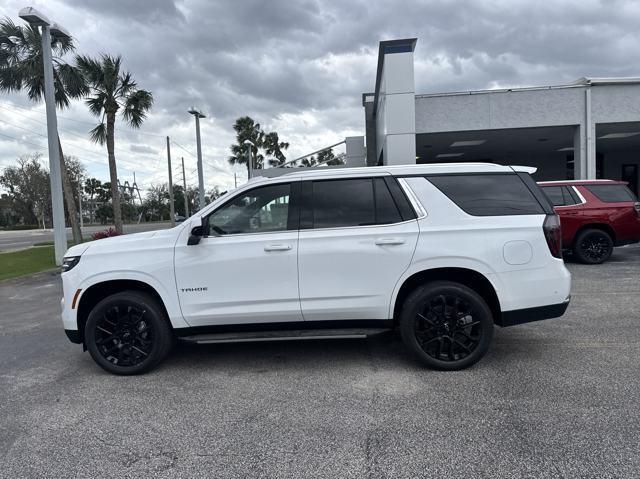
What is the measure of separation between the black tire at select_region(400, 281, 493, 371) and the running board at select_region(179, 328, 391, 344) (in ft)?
0.96

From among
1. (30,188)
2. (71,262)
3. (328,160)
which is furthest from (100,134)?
(30,188)

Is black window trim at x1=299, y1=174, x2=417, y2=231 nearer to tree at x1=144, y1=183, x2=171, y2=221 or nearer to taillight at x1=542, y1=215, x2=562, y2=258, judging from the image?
taillight at x1=542, y1=215, x2=562, y2=258

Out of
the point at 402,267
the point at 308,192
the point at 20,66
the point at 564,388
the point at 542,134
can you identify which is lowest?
the point at 564,388

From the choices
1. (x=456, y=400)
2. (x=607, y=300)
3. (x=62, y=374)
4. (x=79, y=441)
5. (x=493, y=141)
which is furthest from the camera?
(x=493, y=141)

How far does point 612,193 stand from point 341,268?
8.66 m

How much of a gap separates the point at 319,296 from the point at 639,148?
2654 centimetres

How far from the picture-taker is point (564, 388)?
12.3 feet

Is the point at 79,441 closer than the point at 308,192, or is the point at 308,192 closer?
the point at 79,441

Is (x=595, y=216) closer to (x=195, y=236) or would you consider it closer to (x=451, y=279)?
(x=451, y=279)

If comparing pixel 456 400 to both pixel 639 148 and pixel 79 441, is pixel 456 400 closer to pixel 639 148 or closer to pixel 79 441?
pixel 79 441

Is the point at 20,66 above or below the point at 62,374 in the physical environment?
above

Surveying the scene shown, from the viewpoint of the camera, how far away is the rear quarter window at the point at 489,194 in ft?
13.7

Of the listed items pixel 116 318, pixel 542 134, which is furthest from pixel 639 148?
pixel 116 318

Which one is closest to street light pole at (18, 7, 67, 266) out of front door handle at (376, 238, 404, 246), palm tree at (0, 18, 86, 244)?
palm tree at (0, 18, 86, 244)
